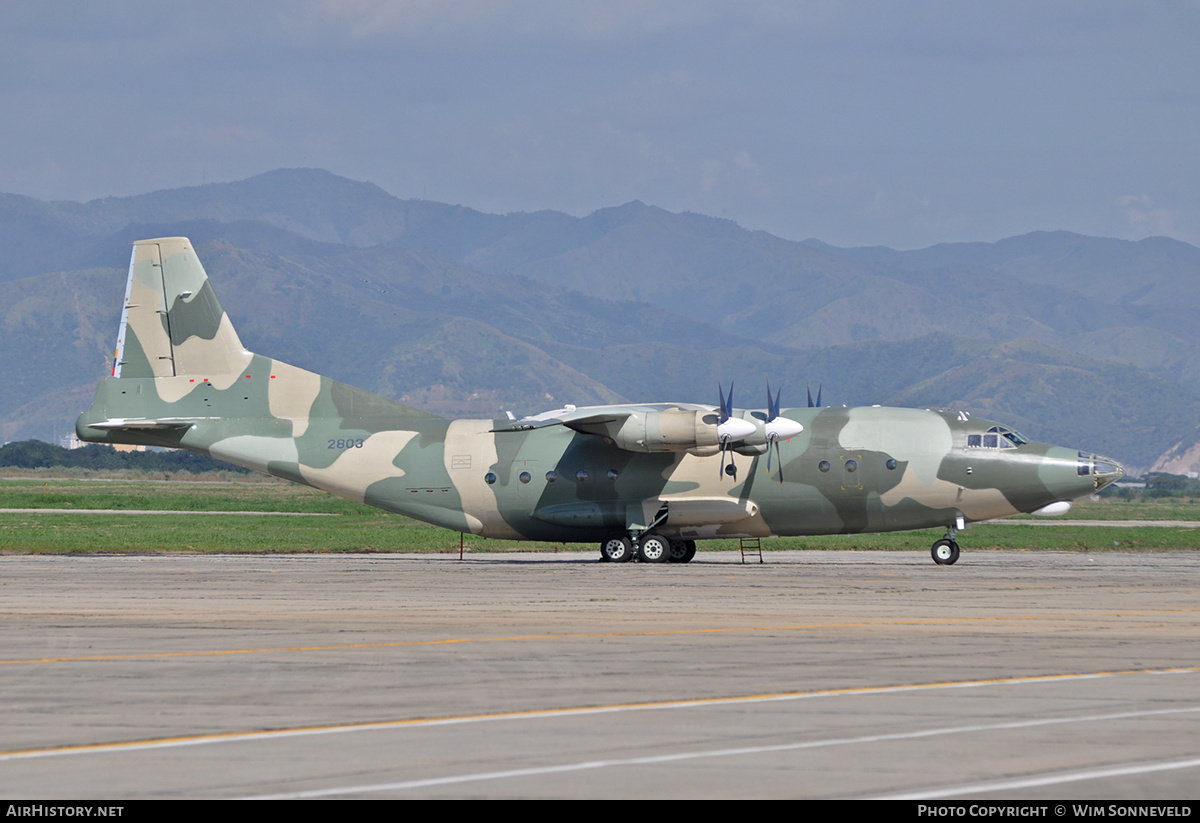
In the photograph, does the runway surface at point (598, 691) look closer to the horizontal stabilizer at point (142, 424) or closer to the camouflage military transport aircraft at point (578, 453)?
the camouflage military transport aircraft at point (578, 453)

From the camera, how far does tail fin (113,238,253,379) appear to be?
41938 millimetres

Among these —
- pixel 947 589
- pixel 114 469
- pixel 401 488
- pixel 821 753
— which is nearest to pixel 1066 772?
pixel 821 753

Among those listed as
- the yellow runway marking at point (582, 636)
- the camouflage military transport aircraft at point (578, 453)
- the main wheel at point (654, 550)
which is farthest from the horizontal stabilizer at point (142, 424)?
the yellow runway marking at point (582, 636)

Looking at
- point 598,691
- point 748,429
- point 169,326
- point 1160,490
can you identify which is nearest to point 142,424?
point 169,326

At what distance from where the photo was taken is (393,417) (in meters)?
42.0

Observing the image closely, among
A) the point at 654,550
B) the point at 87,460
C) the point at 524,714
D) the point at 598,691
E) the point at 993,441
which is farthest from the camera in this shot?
the point at 87,460

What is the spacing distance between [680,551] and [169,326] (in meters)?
17.2

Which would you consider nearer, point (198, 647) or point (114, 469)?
point (198, 647)

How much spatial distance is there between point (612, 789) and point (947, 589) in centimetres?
1986

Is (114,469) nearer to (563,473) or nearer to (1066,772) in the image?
(563,473)

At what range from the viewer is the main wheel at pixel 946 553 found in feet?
124

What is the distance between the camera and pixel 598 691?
49.5ft

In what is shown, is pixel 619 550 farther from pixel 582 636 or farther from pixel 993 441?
pixel 582 636

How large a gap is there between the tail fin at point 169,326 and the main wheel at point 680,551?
561 inches
